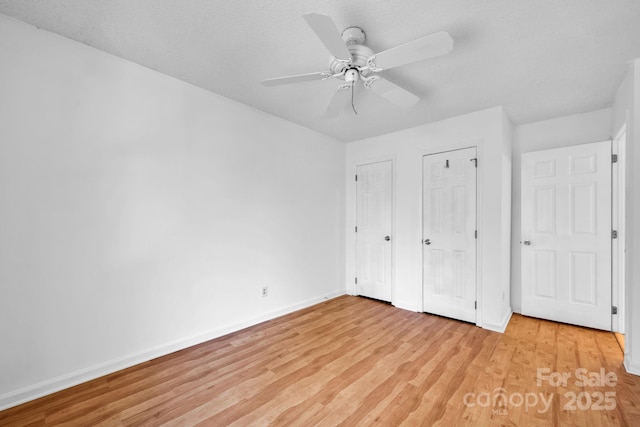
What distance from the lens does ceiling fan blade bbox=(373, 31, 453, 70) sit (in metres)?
1.45

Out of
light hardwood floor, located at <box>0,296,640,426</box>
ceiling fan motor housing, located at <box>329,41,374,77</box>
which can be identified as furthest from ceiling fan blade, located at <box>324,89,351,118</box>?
light hardwood floor, located at <box>0,296,640,426</box>

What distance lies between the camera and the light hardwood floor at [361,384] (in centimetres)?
167

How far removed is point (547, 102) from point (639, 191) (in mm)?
1267

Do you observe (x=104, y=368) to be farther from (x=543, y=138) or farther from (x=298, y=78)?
(x=543, y=138)

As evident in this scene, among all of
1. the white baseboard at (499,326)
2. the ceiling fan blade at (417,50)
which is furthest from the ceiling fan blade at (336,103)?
the white baseboard at (499,326)

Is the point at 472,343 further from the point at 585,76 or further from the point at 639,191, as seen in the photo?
the point at 585,76

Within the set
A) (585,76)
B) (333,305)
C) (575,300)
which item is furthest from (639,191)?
(333,305)

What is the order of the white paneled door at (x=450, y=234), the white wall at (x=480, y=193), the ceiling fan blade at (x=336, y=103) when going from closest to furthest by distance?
the ceiling fan blade at (x=336, y=103), the white wall at (x=480, y=193), the white paneled door at (x=450, y=234)

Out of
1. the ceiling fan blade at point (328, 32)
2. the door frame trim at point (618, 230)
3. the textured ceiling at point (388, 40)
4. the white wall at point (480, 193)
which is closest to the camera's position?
the ceiling fan blade at point (328, 32)

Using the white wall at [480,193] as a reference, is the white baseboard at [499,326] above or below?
below

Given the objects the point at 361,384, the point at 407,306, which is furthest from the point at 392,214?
the point at 361,384

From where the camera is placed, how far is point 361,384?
2.01m

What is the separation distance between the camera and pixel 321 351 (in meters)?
2.51

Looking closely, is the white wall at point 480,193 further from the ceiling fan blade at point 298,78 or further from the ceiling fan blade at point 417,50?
the ceiling fan blade at point 298,78
